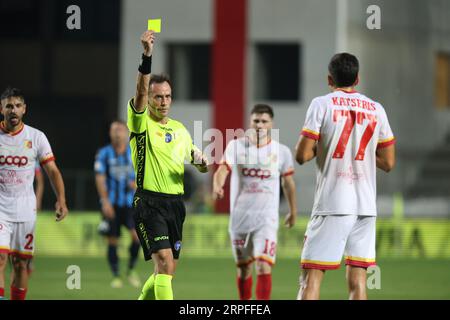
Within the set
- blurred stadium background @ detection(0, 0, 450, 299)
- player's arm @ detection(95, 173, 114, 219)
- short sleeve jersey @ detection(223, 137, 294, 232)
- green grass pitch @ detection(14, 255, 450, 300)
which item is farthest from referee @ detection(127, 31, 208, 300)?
blurred stadium background @ detection(0, 0, 450, 299)

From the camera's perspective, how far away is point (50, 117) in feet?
100

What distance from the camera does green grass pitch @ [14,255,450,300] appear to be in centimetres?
1207

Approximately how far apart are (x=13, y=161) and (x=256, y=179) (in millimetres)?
2717

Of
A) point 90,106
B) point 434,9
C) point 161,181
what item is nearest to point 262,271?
point 161,181

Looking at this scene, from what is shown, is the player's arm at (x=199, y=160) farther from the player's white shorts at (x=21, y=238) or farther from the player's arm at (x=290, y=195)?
the player's arm at (x=290, y=195)

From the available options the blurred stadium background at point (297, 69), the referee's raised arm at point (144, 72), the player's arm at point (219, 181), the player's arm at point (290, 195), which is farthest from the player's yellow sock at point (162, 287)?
the blurred stadium background at point (297, 69)

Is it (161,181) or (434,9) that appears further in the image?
(434,9)

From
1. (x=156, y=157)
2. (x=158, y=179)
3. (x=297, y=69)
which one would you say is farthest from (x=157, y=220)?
(x=297, y=69)

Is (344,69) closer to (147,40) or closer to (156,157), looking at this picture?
(147,40)

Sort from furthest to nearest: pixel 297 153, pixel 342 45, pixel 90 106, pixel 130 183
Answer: pixel 90 106 < pixel 342 45 < pixel 130 183 < pixel 297 153

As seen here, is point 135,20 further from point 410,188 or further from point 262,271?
point 262,271

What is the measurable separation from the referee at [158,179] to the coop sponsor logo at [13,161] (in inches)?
49.2

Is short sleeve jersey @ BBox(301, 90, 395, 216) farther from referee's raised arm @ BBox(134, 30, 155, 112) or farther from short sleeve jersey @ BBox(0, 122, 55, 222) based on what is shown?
short sleeve jersey @ BBox(0, 122, 55, 222)

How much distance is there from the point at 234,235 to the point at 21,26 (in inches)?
841
